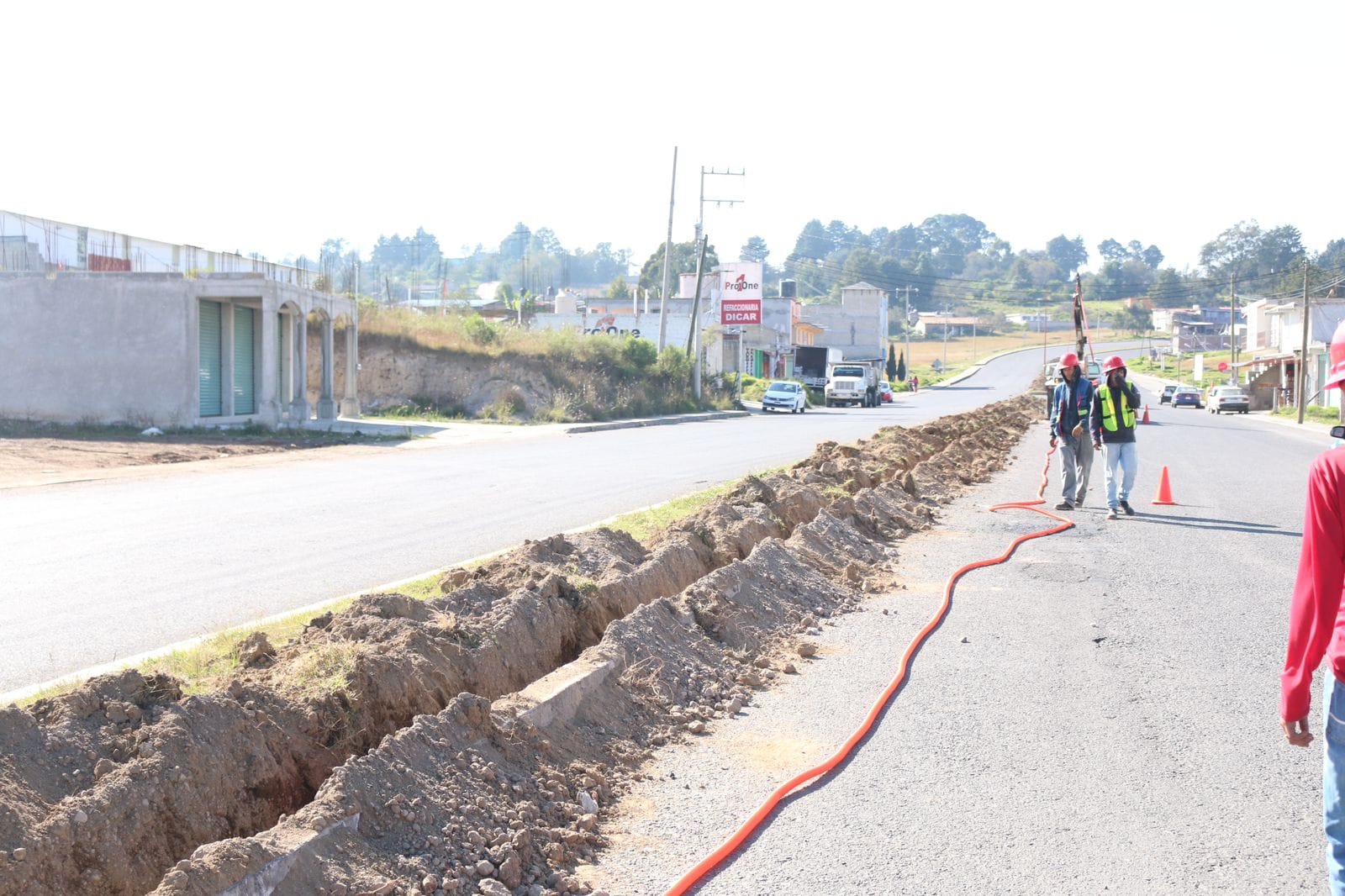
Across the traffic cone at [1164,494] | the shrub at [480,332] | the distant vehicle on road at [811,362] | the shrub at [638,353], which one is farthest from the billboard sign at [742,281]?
the traffic cone at [1164,494]

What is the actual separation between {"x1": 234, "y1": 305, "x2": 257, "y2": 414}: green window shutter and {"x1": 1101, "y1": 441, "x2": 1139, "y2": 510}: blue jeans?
24030 mm

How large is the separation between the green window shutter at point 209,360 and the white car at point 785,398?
29.0 meters

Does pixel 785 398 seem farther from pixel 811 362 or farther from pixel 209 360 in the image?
pixel 209 360

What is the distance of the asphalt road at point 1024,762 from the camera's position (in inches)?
177

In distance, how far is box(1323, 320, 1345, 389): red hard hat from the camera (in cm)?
327

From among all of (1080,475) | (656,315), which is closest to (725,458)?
(1080,475)

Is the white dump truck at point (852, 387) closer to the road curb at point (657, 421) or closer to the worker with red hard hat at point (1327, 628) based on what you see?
the road curb at point (657, 421)

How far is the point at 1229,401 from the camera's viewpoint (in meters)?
62.8

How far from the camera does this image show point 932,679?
23.4 feet

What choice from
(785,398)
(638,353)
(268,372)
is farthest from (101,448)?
(785,398)

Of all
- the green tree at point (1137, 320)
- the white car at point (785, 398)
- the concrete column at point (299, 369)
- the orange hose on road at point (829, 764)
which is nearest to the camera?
the orange hose on road at point (829, 764)

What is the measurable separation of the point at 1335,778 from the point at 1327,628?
0.39 meters

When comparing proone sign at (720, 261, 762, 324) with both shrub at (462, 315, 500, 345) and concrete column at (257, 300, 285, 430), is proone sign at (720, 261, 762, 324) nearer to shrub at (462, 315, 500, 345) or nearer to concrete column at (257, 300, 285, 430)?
shrub at (462, 315, 500, 345)

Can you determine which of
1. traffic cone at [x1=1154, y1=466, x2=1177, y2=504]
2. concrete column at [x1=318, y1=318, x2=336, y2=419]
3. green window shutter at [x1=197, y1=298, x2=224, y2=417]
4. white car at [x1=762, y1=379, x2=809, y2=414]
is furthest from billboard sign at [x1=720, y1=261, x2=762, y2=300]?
traffic cone at [x1=1154, y1=466, x2=1177, y2=504]
